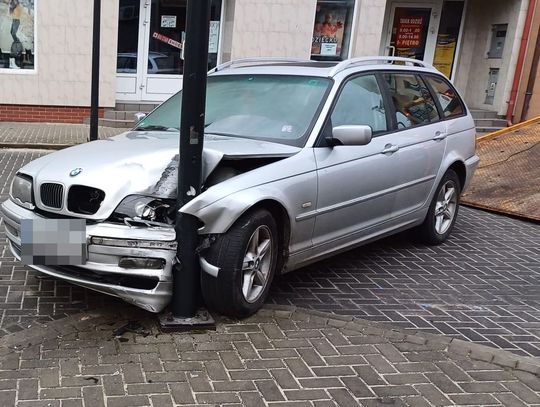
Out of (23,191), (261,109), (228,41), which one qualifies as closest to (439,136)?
(261,109)

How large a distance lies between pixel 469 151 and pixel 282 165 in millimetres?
2941

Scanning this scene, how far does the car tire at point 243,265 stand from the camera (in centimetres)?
360

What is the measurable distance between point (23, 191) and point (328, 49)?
34.9 feet

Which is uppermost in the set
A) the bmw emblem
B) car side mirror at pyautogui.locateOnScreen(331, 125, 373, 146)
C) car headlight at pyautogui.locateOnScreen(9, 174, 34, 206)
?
car side mirror at pyautogui.locateOnScreen(331, 125, 373, 146)

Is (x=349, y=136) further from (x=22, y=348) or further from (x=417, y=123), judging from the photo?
(x=22, y=348)

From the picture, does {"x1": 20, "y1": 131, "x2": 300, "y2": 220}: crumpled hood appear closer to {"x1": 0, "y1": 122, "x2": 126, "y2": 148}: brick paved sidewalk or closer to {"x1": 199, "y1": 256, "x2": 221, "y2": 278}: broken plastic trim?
{"x1": 199, "y1": 256, "x2": 221, "y2": 278}: broken plastic trim

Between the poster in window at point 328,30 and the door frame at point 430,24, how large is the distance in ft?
5.56

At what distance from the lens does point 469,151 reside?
609 cm

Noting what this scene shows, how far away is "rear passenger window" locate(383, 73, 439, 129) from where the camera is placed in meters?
5.23

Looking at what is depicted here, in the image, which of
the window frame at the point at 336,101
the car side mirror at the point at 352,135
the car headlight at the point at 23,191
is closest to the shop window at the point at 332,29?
the window frame at the point at 336,101

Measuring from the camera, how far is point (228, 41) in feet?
41.9

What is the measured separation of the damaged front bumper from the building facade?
9.12m

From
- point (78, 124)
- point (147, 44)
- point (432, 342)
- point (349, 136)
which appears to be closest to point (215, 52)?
point (147, 44)

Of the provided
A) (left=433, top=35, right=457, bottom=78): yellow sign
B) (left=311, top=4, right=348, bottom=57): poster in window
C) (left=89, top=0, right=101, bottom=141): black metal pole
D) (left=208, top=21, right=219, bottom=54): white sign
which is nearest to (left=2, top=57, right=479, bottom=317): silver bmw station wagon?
(left=89, top=0, right=101, bottom=141): black metal pole
